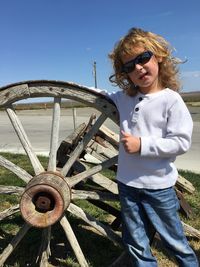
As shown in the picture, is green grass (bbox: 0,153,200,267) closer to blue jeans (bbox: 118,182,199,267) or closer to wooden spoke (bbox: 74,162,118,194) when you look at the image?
wooden spoke (bbox: 74,162,118,194)

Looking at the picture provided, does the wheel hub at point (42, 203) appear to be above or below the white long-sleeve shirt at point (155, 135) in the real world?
below

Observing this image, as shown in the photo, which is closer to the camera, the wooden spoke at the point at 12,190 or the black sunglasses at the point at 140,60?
the black sunglasses at the point at 140,60

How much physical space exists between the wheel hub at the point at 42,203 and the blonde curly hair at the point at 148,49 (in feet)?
2.96

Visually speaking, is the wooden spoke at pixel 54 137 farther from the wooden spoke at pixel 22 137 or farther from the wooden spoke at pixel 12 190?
the wooden spoke at pixel 12 190

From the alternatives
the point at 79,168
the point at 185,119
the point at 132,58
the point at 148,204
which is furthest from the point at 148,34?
the point at 79,168

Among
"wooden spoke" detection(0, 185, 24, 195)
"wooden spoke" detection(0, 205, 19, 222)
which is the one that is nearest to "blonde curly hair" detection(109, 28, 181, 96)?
"wooden spoke" detection(0, 185, 24, 195)

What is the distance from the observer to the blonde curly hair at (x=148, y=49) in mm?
2887

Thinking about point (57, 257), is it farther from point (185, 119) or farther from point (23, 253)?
point (185, 119)

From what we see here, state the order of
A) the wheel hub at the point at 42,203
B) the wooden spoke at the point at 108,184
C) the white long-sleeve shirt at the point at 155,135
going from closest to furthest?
the white long-sleeve shirt at the point at 155,135 → the wheel hub at the point at 42,203 → the wooden spoke at the point at 108,184

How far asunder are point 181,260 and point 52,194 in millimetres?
1039

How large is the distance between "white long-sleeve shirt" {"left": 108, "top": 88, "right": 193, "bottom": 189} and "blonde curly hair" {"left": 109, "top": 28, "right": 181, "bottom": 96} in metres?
0.09

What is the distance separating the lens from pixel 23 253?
407 cm

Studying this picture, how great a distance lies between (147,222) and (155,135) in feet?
2.22

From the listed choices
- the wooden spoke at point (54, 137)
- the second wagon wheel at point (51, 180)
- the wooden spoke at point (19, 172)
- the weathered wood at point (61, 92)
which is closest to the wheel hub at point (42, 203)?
the second wagon wheel at point (51, 180)
